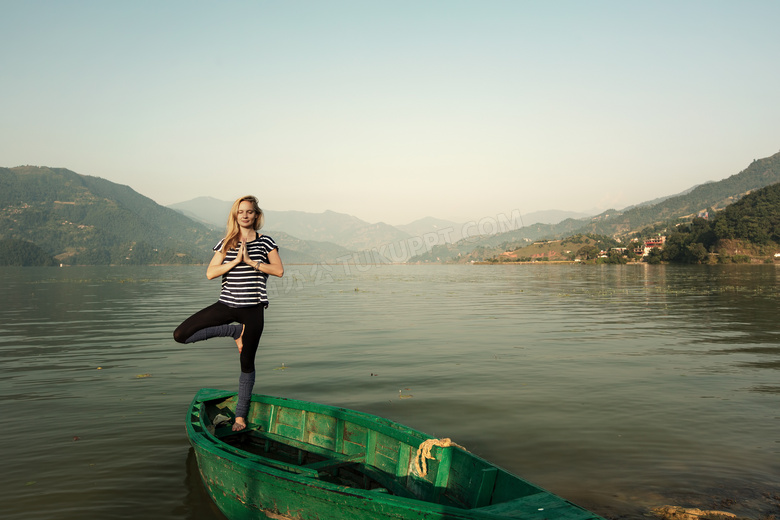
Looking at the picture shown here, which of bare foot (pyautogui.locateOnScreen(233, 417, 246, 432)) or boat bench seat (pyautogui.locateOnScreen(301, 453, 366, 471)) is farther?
bare foot (pyautogui.locateOnScreen(233, 417, 246, 432))

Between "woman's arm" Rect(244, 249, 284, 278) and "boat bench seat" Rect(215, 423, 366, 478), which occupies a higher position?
"woman's arm" Rect(244, 249, 284, 278)

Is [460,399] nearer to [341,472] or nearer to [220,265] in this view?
[341,472]

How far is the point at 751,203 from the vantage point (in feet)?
608

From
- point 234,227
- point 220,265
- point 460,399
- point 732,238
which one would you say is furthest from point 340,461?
point 732,238

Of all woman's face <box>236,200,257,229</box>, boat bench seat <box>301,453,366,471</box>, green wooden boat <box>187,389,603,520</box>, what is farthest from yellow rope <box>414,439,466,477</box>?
woman's face <box>236,200,257,229</box>

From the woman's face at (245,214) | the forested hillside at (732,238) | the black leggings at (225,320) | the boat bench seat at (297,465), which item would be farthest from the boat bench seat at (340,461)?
the forested hillside at (732,238)

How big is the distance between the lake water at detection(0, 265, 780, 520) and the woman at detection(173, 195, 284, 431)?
239 centimetres

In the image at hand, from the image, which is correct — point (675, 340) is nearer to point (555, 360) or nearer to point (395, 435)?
point (555, 360)

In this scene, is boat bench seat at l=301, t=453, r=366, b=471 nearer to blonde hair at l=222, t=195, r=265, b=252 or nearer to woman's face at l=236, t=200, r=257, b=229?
blonde hair at l=222, t=195, r=265, b=252

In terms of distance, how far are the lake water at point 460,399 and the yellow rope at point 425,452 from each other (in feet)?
8.21

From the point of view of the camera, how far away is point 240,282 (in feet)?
23.8

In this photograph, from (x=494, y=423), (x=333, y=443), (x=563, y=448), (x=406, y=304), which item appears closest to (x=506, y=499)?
(x=333, y=443)

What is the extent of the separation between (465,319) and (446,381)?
48.1 feet

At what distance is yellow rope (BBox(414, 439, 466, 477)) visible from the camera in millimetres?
5887
